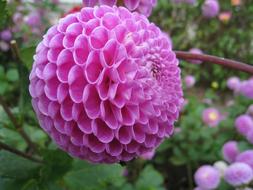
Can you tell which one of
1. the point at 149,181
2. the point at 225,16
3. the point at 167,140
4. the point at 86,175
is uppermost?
the point at 86,175

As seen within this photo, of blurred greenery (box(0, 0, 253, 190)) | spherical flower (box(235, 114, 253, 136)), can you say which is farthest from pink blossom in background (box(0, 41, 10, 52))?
spherical flower (box(235, 114, 253, 136))

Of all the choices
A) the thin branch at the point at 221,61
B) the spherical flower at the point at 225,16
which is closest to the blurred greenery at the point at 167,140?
the spherical flower at the point at 225,16

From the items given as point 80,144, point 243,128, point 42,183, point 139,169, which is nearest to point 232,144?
point 243,128

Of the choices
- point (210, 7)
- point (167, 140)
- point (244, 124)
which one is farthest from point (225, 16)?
point (244, 124)

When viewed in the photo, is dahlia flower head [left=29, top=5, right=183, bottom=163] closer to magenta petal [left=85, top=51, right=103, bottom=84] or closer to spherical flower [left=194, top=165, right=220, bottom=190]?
magenta petal [left=85, top=51, right=103, bottom=84]

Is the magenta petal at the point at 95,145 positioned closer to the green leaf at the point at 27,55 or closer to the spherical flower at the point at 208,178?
the green leaf at the point at 27,55

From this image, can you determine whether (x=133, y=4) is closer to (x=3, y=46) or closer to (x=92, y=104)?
(x=92, y=104)

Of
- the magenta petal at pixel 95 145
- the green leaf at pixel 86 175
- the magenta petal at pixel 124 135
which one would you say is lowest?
the green leaf at pixel 86 175
